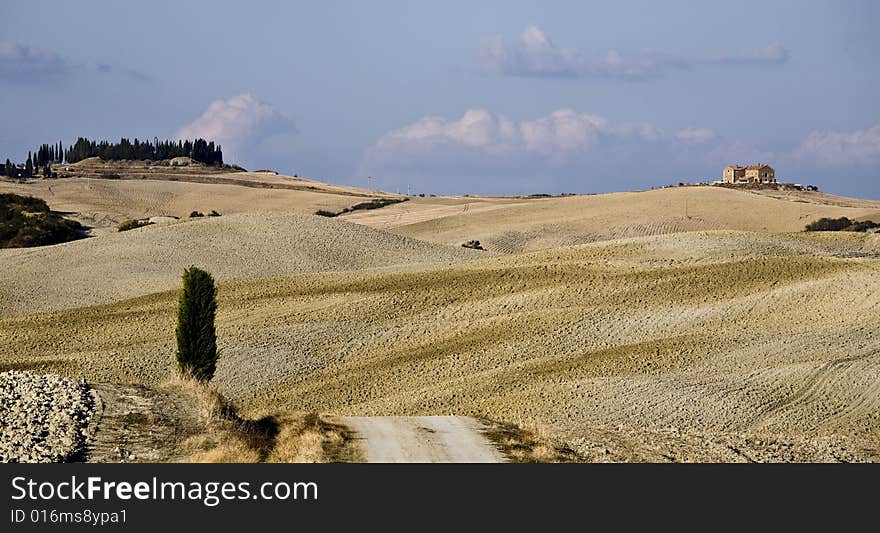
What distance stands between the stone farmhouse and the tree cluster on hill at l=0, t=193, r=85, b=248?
328 ft

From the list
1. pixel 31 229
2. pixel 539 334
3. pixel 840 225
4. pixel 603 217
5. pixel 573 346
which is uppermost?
pixel 840 225

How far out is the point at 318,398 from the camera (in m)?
31.2

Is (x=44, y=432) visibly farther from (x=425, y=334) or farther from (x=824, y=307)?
(x=824, y=307)

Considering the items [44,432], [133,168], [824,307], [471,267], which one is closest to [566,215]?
[471,267]

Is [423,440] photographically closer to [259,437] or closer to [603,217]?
[259,437]

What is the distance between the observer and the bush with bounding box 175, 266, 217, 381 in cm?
2791

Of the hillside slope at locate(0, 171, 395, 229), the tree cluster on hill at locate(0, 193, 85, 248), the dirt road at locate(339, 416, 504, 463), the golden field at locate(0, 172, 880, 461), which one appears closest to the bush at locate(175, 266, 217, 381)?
the golden field at locate(0, 172, 880, 461)

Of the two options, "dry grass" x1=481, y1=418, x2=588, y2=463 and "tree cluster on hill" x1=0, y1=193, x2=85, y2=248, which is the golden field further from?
"tree cluster on hill" x1=0, y1=193, x2=85, y2=248

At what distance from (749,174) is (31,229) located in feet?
365

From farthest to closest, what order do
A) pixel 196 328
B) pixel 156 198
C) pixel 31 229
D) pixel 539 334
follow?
pixel 156 198
pixel 31 229
pixel 539 334
pixel 196 328

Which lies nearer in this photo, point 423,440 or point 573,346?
point 423,440

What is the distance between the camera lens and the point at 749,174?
525 ft

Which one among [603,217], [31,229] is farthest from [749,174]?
[31,229]
